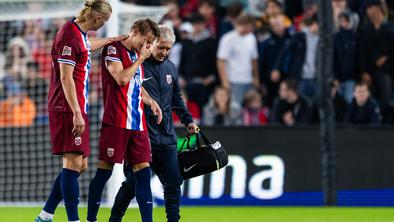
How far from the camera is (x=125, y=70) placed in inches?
361

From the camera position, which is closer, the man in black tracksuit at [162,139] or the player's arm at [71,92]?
the player's arm at [71,92]

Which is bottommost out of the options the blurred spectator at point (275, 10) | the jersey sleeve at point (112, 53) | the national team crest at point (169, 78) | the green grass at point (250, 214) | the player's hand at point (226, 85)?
the green grass at point (250, 214)

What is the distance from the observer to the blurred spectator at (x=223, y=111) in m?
16.3

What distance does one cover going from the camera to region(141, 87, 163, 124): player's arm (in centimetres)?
935

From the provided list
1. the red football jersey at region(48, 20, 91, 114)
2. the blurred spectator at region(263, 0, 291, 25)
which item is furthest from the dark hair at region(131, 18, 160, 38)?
the blurred spectator at region(263, 0, 291, 25)

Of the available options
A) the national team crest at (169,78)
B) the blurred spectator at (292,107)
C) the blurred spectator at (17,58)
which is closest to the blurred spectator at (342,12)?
the blurred spectator at (292,107)

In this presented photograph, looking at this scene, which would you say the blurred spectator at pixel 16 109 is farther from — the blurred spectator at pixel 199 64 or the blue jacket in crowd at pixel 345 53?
the blue jacket in crowd at pixel 345 53

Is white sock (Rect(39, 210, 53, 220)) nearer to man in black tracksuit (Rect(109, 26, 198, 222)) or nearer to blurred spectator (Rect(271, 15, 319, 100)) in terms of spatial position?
man in black tracksuit (Rect(109, 26, 198, 222))

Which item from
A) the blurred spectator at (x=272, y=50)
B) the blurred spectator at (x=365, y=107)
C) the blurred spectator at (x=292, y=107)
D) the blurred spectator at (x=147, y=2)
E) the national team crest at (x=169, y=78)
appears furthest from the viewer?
the blurred spectator at (x=147, y=2)

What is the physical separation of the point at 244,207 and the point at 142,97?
5.23 meters

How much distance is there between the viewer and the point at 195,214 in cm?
1298

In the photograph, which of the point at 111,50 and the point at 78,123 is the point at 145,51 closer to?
the point at 111,50

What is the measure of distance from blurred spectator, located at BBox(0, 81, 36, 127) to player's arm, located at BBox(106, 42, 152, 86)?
272 inches

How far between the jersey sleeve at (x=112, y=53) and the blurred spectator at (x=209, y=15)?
27.5 feet
